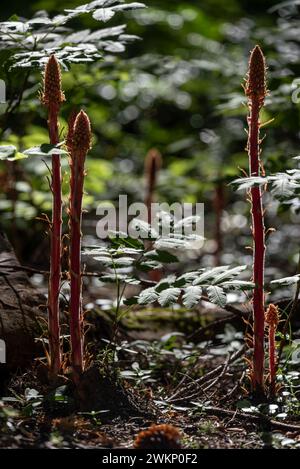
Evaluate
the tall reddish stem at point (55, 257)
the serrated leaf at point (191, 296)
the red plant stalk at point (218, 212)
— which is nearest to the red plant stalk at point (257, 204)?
the serrated leaf at point (191, 296)

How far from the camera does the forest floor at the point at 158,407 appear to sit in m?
2.06

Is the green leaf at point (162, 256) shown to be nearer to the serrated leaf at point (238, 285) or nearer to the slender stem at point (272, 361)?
the serrated leaf at point (238, 285)

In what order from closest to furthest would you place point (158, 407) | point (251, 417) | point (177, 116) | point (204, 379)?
point (251, 417), point (158, 407), point (204, 379), point (177, 116)

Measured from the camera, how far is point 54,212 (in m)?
2.30

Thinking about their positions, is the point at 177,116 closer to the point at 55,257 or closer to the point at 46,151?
the point at 55,257

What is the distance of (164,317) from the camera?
351 cm

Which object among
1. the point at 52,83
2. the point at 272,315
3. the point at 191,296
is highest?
the point at 52,83

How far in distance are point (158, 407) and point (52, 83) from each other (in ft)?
3.83

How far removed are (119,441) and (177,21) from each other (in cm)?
651

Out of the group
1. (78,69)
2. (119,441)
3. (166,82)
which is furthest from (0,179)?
(166,82)

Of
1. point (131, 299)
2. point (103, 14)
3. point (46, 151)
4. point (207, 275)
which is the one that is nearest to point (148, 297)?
point (131, 299)

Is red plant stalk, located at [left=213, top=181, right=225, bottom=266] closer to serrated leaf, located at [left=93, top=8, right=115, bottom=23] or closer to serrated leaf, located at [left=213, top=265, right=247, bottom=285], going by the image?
serrated leaf, located at [left=93, top=8, right=115, bottom=23]

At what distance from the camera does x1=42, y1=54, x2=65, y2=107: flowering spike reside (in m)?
2.22
